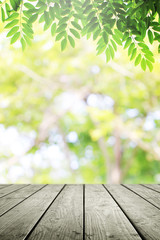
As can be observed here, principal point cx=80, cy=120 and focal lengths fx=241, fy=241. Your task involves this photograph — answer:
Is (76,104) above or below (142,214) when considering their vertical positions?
above

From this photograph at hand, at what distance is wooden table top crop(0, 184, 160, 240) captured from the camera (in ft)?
3.64

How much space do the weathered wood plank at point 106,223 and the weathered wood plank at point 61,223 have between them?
5 centimetres

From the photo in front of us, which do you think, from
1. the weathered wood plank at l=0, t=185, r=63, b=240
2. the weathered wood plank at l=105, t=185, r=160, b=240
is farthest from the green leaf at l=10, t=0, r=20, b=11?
the weathered wood plank at l=105, t=185, r=160, b=240

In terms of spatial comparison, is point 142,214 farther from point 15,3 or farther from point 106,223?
point 15,3

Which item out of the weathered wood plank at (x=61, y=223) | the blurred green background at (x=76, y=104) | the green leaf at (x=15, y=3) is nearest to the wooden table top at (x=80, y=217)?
the weathered wood plank at (x=61, y=223)

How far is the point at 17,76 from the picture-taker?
952cm

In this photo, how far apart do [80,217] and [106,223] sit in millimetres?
Result: 183

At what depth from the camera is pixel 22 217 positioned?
140cm

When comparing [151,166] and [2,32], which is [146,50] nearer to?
[2,32]

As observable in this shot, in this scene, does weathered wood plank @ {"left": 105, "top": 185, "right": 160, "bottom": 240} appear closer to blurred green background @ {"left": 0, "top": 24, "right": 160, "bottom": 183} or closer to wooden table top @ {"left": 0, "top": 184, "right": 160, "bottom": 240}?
A: wooden table top @ {"left": 0, "top": 184, "right": 160, "bottom": 240}

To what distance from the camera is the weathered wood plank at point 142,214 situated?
1.14m

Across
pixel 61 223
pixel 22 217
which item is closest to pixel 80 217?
pixel 61 223

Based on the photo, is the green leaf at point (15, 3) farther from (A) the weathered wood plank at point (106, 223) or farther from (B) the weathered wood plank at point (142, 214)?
(B) the weathered wood plank at point (142, 214)

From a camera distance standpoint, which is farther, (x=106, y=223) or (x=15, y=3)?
(x=15, y=3)
